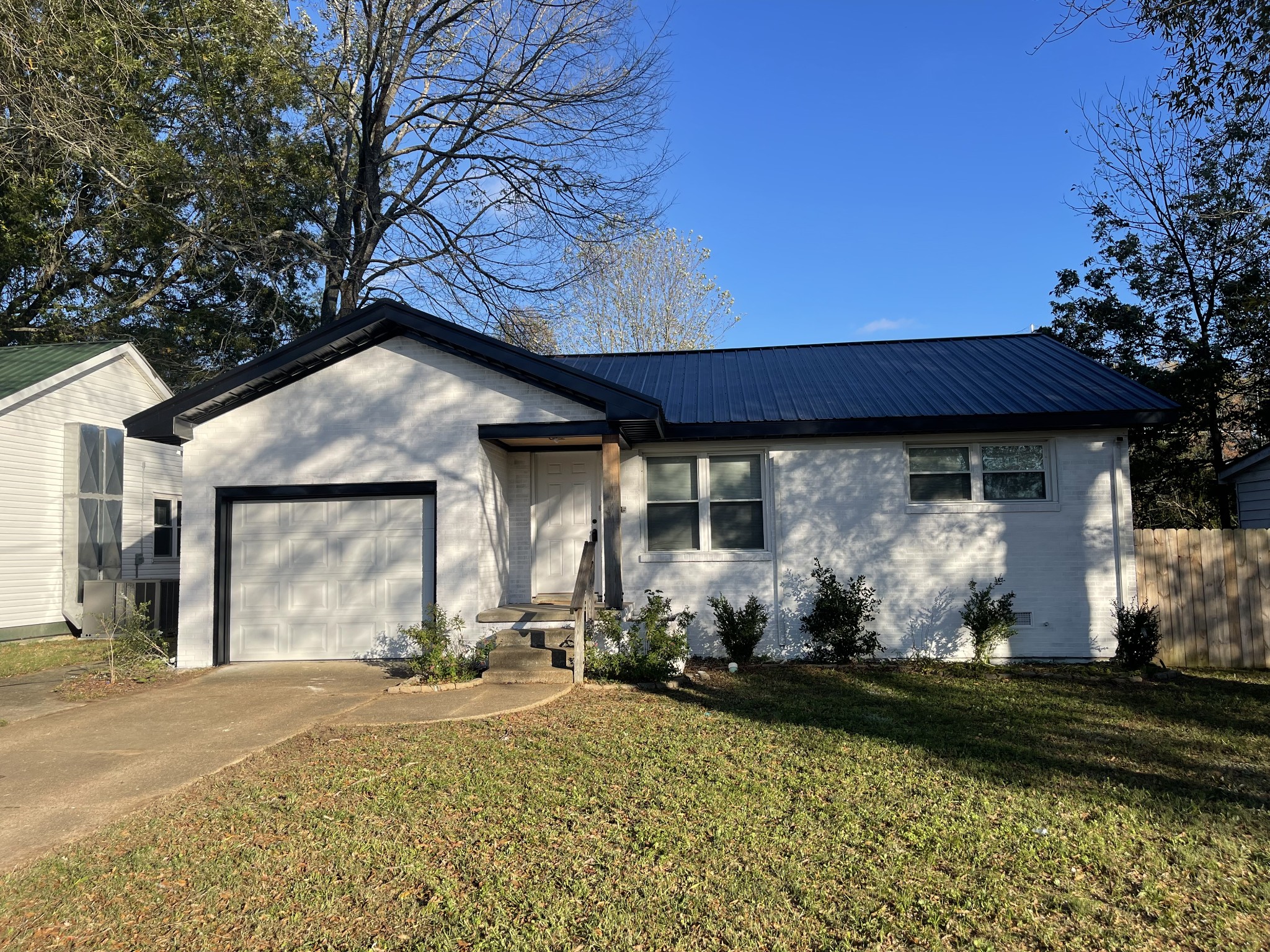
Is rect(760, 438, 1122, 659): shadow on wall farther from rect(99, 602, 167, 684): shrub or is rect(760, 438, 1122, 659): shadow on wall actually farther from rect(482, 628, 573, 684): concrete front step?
rect(99, 602, 167, 684): shrub

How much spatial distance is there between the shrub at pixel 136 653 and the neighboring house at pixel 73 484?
19.1 feet

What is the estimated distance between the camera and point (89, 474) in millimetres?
16859

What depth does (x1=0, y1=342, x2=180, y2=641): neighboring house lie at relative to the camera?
15266 millimetres

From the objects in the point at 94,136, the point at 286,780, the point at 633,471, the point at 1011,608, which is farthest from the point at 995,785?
the point at 94,136

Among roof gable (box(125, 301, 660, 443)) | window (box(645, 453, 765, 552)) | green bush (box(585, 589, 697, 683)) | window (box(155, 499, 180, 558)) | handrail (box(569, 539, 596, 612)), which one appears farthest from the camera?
window (box(155, 499, 180, 558))

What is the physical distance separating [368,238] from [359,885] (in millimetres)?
19224

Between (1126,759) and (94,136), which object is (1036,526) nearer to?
(1126,759)

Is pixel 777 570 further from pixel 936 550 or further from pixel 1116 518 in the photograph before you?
pixel 1116 518

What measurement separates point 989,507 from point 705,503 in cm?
402

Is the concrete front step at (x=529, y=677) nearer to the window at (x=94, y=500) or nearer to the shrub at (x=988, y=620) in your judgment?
the shrub at (x=988, y=620)

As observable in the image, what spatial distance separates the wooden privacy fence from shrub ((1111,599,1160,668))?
573mm

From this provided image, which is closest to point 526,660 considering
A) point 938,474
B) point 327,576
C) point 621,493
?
point 621,493

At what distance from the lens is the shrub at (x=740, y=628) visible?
1116 cm

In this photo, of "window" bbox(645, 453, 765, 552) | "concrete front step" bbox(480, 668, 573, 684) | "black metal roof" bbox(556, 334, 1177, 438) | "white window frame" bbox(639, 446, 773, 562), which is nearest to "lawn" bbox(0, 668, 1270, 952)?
"concrete front step" bbox(480, 668, 573, 684)
